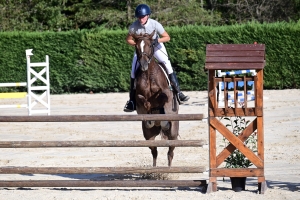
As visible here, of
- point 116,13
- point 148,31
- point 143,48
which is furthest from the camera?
point 116,13

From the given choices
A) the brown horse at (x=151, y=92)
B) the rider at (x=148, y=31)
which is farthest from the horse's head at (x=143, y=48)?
the rider at (x=148, y=31)

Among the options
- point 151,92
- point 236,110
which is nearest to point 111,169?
point 236,110

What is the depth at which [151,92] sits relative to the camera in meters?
10.3

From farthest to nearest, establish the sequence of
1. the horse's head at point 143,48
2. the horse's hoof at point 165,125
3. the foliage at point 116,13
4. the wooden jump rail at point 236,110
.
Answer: the foliage at point 116,13 → the horse's hoof at point 165,125 → the horse's head at point 143,48 → the wooden jump rail at point 236,110

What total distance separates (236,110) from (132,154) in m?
4.46

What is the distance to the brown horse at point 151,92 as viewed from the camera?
10.0 meters

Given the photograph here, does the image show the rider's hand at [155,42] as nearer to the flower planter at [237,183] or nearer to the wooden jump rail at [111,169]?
the wooden jump rail at [111,169]

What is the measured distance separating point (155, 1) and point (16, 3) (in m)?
7.81

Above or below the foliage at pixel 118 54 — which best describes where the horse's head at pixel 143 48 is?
above

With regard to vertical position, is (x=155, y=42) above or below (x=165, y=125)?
above

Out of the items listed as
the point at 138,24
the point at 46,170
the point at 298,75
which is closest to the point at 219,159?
the point at 46,170

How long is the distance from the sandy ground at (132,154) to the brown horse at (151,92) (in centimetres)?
77

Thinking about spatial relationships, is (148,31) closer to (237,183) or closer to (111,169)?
(111,169)

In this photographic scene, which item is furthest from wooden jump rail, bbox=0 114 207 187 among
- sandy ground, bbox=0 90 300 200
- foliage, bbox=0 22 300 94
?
foliage, bbox=0 22 300 94
